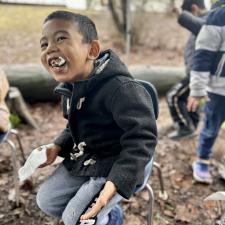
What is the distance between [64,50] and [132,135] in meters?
0.46

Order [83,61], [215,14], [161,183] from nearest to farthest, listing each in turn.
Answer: [83,61]
[215,14]
[161,183]

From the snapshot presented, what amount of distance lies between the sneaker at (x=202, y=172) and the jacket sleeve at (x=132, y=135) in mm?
1348

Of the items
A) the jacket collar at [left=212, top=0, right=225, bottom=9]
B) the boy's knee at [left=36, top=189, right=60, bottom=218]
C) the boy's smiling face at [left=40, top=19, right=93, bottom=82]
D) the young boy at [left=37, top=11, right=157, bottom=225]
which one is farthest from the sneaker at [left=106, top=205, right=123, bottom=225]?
the jacket collar at [left=212, top=0, right=225, bottom=9]

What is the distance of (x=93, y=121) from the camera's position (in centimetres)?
159

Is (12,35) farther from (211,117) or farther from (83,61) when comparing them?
(83,61)

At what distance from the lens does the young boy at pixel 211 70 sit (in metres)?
2.23

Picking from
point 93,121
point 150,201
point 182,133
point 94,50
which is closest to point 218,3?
point 94,50

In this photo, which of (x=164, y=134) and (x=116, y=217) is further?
(x=164, y=134)

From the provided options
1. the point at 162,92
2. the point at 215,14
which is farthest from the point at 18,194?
the point at 162,92

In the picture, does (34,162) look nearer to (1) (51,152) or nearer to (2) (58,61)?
(1) (51,152)

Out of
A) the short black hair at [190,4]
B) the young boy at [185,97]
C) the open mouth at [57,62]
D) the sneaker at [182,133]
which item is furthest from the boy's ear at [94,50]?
the sneaker at [182,133]

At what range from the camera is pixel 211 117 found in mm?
2553

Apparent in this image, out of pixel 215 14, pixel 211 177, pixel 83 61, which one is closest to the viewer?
pixel 83 61

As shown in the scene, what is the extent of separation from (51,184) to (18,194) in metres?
0.60
